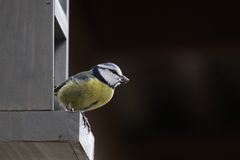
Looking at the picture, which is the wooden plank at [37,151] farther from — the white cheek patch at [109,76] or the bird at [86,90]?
the white cheek patch at [109,76]

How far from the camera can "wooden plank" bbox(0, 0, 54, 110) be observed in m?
3.46

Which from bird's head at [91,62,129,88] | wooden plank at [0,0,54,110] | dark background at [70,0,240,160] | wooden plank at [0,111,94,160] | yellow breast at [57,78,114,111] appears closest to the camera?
wooden plank at [0,111,94,160]

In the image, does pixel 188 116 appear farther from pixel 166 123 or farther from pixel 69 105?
pixel 69 105

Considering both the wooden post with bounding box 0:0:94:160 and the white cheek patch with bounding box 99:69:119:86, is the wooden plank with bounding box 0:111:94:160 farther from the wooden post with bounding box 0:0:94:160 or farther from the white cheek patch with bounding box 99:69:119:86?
the white cheek patch with bounding box 99:69:119:86

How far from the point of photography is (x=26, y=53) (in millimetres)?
3502

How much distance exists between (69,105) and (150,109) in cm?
130

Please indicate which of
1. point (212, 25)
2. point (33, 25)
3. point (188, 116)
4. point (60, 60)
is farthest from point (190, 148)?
point (33, 25)

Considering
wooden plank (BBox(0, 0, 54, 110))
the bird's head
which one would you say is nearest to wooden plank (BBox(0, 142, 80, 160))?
wooden plank (BBox(0, 0, 54, 110))

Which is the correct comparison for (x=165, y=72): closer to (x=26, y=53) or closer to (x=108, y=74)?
(x=108, y=74)

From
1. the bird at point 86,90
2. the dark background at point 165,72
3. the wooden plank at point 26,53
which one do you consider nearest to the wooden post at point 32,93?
the wooden plank at point 26,53

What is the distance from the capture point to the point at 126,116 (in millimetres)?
4832

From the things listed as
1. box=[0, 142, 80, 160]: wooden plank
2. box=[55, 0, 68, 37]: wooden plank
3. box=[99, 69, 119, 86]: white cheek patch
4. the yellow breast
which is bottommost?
box=[0, 142, 80, 160]: wooden plank

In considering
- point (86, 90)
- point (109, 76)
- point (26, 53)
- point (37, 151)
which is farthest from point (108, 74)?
point (37, 151)

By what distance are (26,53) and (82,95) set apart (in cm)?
24
